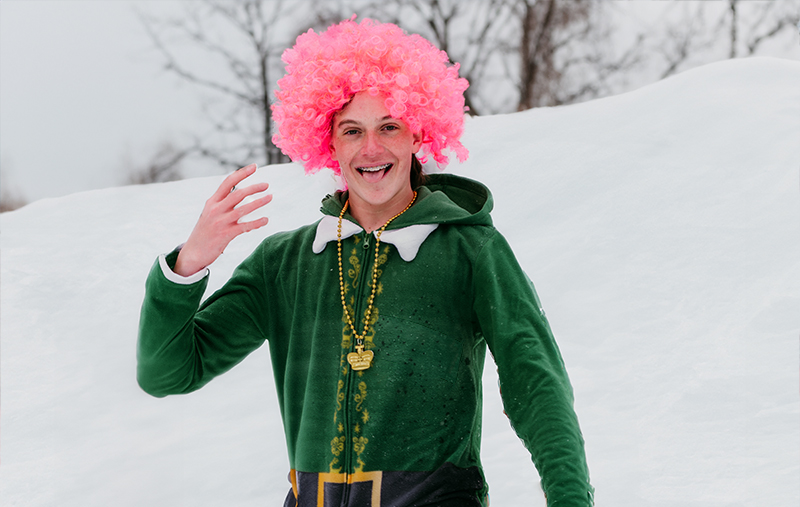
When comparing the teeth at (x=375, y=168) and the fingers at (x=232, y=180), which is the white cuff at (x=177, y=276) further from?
the teeth at (x=375, y=168)

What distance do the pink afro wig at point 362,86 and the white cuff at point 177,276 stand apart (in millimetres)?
598

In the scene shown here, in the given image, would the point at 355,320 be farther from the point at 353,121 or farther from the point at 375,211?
the point at 353,121

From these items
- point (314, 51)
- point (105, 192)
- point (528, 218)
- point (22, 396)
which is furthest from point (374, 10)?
point (314, 51)

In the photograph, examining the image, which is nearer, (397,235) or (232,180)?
(232,180)

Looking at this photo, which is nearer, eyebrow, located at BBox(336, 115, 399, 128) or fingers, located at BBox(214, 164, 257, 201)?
fingers, located at BBox(214, 164, 257, 201)

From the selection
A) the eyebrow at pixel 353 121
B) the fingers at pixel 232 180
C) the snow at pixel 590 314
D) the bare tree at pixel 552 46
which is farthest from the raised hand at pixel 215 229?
the bare tree at pixel 552 46

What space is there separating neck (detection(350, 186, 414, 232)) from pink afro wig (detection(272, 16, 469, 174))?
0.21 m

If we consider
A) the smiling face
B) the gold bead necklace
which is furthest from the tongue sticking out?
the gold bead necklace

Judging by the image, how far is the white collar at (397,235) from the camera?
177cm

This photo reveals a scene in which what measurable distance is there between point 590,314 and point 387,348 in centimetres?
301

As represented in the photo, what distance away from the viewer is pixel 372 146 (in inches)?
73.1

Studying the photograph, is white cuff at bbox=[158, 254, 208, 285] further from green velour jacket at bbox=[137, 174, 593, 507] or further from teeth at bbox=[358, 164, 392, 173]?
teeth at bbox=[358, 164, 392, 173]

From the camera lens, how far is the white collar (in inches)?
69.6

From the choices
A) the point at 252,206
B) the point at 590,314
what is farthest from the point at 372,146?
the point at 590,314
